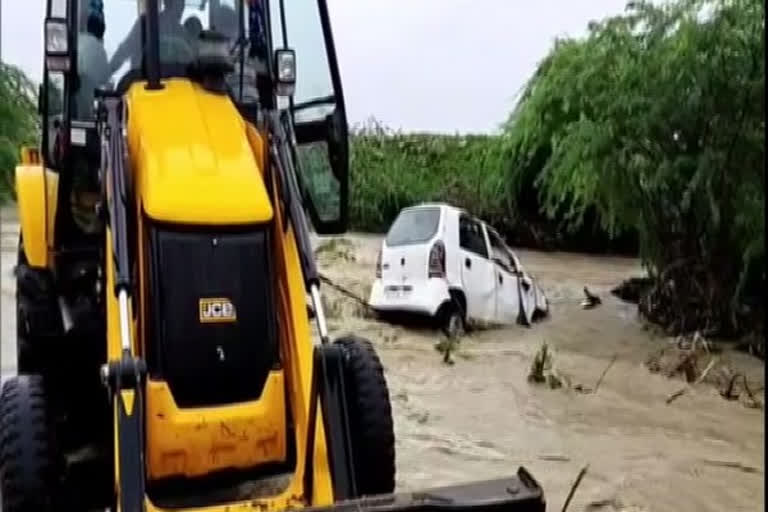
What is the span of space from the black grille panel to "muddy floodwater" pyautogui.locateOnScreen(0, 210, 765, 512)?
1686 millimetres

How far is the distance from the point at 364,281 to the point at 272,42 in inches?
329

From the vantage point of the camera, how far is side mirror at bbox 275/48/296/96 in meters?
4.24

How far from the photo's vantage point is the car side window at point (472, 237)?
10.6 metres

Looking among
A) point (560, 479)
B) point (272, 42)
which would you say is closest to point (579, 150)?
point (560, 479)

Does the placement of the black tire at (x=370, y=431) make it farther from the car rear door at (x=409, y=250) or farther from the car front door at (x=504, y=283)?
the car front door at (x=504, y=283)

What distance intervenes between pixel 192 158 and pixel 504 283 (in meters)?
7.52

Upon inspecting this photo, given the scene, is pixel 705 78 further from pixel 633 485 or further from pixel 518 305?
pixel 633 485

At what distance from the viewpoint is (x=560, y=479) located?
5422 millimetres

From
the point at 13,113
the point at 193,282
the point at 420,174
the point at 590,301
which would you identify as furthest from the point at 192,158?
the point at 420,174

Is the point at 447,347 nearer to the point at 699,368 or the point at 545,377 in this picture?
the point at 545,377

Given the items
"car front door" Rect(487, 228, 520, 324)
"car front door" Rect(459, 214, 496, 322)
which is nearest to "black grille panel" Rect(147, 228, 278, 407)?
"car front door" Rect(459, 214, 496, 322)

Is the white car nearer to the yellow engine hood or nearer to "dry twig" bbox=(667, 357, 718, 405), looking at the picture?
"dry twig" bbox=(667, 357, 718, 405)

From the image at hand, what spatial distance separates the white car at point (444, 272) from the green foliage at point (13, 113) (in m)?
3.46

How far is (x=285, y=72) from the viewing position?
13.9 feet
